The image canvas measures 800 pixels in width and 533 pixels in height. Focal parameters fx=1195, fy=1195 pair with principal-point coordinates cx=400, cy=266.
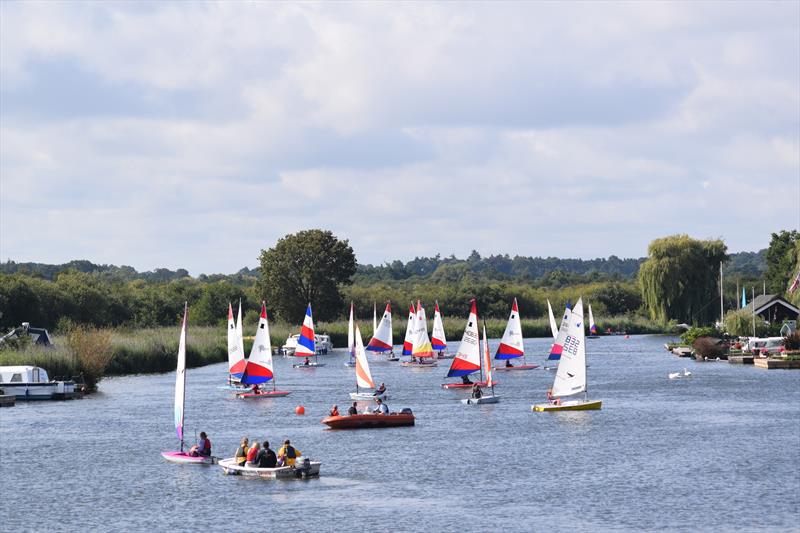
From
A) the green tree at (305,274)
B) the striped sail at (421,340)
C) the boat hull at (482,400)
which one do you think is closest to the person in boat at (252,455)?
the boat hull at (482,400)

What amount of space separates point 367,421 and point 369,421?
0.36 feet

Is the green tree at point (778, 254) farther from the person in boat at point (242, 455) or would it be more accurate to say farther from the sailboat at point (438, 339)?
the person in boat at point (242, 455)

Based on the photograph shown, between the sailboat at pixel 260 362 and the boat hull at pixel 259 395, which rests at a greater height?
the sailboat at pixel 260 362

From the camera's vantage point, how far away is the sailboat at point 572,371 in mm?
69750

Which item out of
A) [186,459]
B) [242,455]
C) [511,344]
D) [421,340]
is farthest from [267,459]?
[421,340]

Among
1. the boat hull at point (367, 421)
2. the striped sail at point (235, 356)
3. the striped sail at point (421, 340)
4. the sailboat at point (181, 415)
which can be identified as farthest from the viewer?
the striped sail at point (421, 340)

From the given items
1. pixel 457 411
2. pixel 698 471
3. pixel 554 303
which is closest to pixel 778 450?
pixel 698 471

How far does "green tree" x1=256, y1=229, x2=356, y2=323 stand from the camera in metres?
160

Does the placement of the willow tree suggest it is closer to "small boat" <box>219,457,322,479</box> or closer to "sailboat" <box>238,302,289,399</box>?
"sailboat" <box>238,302,289,399</box>

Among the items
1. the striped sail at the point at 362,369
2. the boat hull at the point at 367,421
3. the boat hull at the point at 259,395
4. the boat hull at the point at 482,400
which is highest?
the striped sail at the point at 362,369

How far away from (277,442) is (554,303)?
14091cm

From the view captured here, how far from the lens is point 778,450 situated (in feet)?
187

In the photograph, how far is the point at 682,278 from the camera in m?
157

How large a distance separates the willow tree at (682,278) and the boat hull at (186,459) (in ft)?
363
